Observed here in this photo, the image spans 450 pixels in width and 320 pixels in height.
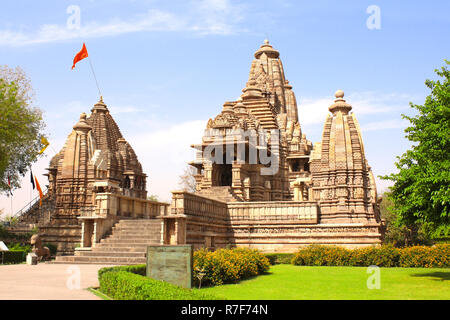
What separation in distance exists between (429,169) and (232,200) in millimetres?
17832

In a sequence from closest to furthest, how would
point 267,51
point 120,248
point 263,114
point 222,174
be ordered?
point 120,248 < point 222,174 < point 263,114 < point 267,51

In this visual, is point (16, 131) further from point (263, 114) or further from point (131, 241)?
point (263, 114)

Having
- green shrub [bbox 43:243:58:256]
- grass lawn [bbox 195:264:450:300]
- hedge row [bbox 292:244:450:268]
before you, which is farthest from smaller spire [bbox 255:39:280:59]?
grass lawn [bbox 195:264:450:300]

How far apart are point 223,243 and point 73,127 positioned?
48.0 feet

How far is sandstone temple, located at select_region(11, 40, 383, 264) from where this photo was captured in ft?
69.9

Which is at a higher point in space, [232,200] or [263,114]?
[263,114]

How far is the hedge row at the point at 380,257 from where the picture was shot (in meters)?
18.8

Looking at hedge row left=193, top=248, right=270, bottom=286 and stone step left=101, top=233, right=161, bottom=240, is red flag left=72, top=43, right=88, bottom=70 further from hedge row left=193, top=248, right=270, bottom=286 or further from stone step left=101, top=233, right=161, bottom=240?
hedge row left=193, top=248, right=270, bottom=286

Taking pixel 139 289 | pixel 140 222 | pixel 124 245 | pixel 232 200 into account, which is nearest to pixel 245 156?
pixel 232 200

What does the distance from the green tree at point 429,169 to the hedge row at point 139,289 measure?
756 cm

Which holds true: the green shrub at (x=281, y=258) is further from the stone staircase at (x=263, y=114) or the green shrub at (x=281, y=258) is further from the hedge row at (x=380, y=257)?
the stone staircase at (x=263, y=114)

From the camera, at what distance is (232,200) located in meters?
29.5

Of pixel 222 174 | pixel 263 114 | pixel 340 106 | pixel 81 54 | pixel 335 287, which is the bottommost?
pixel 335 287
